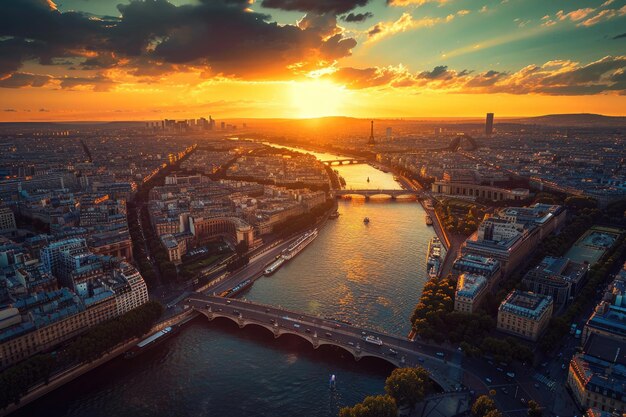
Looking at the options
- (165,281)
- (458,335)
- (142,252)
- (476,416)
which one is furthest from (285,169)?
(476,416)

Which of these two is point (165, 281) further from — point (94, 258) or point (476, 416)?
point (476, 416)

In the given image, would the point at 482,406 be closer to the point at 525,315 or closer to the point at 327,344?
the point at 525,315

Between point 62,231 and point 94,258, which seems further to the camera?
point 62,231

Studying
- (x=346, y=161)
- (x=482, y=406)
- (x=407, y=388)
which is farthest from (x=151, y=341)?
(x=346, y=161)

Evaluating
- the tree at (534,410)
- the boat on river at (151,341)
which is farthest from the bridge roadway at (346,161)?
the tree at (534,410)

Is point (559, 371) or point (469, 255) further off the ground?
point (469, 255)
